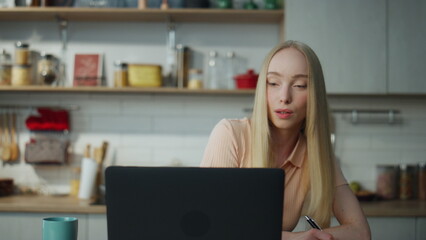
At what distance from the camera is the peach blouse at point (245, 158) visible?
188 centimetres

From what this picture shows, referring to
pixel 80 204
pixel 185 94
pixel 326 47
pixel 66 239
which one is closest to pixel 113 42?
pixel 185 94

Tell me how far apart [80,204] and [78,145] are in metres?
0.64

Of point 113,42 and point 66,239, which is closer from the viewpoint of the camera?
point 66,239

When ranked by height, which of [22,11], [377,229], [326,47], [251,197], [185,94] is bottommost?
[377,229]

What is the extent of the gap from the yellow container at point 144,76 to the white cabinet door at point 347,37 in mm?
881

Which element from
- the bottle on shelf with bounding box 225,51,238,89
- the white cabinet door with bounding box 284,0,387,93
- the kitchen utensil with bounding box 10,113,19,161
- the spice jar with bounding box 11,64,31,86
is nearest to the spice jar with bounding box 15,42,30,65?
the spice jar with bounding box 11,64,31,86

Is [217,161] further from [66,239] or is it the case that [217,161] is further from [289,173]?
[66,239]

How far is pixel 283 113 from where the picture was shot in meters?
1.76

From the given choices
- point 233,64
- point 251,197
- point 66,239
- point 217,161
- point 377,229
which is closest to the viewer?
point 251,197

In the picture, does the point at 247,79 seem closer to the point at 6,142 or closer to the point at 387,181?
the point at 387,181

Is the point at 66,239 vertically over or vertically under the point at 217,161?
under

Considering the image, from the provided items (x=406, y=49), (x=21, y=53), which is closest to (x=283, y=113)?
(x=406, y=49)

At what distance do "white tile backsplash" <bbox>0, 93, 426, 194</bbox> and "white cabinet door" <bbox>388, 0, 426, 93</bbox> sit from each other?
1.25 ft

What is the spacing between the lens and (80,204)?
351 cm
